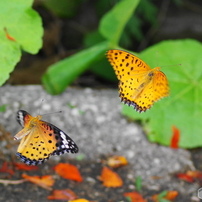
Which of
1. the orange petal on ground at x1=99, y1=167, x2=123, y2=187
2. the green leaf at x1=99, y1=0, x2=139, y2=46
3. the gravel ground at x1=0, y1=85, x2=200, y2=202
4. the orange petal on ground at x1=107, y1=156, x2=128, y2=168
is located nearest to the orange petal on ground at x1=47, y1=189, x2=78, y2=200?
the gravel ground at x1=0, y1=85, x2=200, y2=202

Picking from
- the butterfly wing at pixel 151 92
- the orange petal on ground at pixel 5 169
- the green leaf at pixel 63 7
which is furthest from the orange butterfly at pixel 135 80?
the green leaf at pixel 63 7

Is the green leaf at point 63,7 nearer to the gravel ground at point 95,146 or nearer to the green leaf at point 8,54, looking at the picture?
the gravel ground at point 95,146

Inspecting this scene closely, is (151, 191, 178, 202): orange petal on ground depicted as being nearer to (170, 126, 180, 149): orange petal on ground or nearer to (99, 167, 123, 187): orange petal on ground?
(99, 167, 123, 187): orange petal on ground

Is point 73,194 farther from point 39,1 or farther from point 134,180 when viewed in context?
point 39,1

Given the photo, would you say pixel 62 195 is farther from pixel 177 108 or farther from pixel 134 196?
pixel 177 108

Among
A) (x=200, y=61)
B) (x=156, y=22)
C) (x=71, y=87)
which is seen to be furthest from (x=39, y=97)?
(x=156, y=22)

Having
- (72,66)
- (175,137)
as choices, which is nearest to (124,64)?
(175,137)
